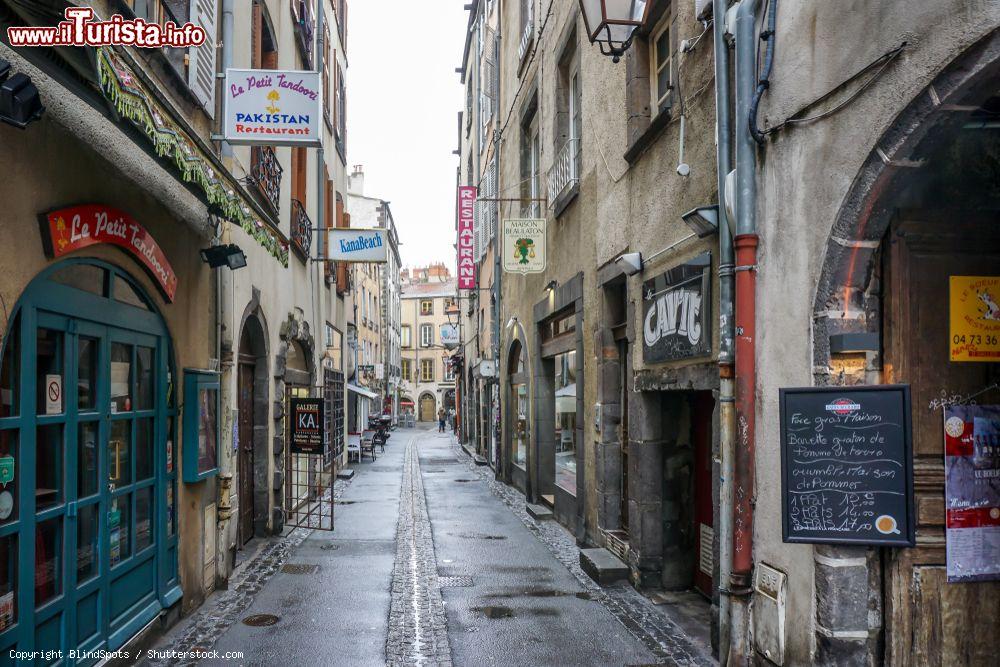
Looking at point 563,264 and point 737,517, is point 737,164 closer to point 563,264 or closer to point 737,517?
point 737,517

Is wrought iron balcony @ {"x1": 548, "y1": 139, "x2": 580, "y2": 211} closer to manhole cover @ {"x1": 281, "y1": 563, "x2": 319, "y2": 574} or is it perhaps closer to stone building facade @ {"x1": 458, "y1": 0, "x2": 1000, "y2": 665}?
stone building facade @ {"x1": 458, "y1": 0, "x2": 1000, "y2": 665}

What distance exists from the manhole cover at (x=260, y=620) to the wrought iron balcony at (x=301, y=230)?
22.3 ft

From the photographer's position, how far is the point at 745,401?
5449 mm

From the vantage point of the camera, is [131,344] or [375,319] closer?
[131,344]

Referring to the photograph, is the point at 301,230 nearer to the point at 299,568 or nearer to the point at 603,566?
the point at 299,568

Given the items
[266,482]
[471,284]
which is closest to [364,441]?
[471,284]

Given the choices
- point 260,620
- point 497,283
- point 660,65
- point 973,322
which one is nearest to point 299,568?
point 260,620

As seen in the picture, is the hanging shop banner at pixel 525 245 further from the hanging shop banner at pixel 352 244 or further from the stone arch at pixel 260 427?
the stone arch at pixel 260 427

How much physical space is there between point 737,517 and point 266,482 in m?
7.21

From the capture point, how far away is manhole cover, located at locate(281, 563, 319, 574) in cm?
898

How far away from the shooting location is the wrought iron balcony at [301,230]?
1284cm

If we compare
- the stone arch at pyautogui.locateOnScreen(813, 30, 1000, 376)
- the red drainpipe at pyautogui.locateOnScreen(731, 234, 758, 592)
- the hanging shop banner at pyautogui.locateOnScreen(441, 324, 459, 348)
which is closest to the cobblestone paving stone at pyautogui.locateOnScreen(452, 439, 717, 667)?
the red drainpipe at pyautogui.locateOnScreen(731, 234, 758, 592)

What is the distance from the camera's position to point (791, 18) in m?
5.02

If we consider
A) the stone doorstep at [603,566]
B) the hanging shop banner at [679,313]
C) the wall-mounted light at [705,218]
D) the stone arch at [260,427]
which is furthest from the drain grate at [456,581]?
the wall-mounted light at [705,218]
